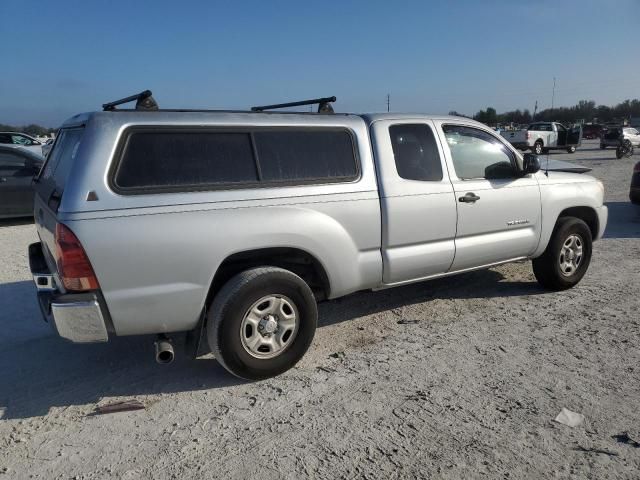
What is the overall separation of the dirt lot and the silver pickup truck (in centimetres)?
44

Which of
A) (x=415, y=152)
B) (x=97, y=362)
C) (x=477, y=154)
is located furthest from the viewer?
(x=477, y=154)

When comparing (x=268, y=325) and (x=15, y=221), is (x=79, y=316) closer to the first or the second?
(x=268, y=325)

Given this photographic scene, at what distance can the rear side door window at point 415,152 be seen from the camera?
418 centimetres

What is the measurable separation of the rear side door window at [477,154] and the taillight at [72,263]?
3.15 metres

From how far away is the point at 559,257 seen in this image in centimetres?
523

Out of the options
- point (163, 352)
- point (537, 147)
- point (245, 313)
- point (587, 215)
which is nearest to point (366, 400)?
point (245, 313)

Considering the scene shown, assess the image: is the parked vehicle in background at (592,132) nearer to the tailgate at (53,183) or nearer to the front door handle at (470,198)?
the front door handle at (470,198)

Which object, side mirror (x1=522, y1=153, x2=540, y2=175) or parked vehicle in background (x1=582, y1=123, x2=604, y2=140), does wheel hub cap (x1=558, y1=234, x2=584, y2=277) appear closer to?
side mirror (x1=522, y1=153, x2=540, y2=175)

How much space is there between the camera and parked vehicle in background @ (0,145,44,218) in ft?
30.5

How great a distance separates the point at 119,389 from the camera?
3529 millimetres

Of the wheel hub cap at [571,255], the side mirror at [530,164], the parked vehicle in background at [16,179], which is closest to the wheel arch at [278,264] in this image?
the side mirror at [530,164]

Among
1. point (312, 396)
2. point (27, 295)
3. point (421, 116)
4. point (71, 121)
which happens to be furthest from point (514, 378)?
point (27, 295)

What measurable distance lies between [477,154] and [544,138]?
1033 inches

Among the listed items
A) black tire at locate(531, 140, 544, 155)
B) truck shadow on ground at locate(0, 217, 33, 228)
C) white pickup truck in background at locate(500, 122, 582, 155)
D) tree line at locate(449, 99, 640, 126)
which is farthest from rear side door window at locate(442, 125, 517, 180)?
tree line at locate(449, 99, 640, 126)
